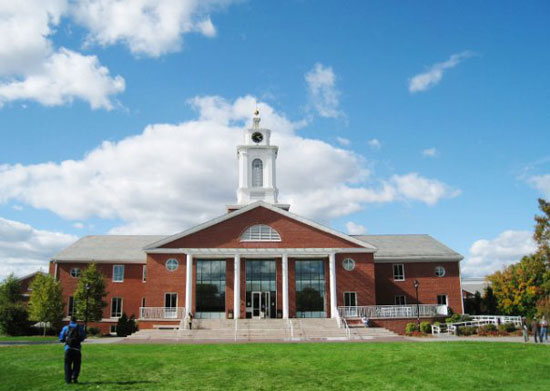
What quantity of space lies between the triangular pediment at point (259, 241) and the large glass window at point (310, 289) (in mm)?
1766

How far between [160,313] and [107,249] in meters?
12.7

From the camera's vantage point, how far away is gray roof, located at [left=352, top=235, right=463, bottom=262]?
142 feet

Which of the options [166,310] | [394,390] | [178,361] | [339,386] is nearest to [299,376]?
[339,386]

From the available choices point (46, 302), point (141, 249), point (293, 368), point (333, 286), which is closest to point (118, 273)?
point (141, 249)

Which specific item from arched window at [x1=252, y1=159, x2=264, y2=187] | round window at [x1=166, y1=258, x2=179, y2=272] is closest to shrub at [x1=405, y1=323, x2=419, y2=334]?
round window at [x1=166, y1=258, x2=179, y2=272]

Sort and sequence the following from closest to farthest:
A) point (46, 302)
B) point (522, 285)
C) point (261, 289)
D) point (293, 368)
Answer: point (293, 368) → point (46, 302) → point (261, 289) → point (522, 285)

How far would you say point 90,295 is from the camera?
37062 millimetres

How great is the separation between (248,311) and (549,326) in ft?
66.2

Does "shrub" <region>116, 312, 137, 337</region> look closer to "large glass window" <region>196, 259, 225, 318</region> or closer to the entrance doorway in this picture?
"large glass window" <region>196, 259, 225, 318</region>

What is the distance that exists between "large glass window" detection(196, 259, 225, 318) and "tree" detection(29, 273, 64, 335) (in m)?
11.1

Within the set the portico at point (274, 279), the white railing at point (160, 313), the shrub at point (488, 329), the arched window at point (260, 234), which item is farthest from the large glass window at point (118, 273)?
the shrub at point (488, 329)

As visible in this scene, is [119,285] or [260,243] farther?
[119,285]

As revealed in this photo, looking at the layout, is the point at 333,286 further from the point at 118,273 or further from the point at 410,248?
the point at 118,273

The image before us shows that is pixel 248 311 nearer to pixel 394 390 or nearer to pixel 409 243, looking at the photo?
pixel 409 243
